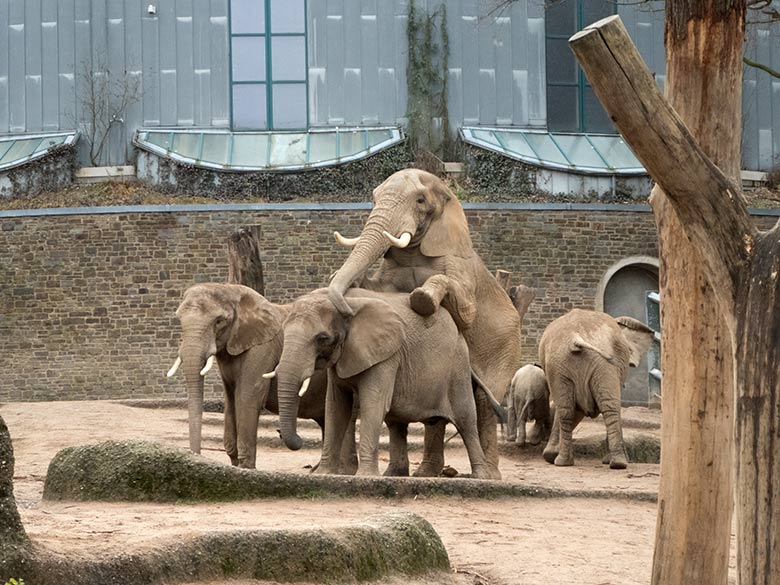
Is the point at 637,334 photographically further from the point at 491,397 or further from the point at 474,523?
the point at 474,523

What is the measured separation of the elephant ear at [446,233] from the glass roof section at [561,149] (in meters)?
20.7

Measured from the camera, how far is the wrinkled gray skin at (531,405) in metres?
19.3

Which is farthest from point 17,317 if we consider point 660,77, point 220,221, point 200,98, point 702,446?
point 702,446

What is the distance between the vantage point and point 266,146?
36.5 m

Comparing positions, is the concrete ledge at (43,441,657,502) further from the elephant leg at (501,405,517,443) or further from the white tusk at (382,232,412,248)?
the elephant leg at (501,405,517,443)

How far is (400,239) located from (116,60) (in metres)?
24.3

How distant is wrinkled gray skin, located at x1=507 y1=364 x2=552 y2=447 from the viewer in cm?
1927

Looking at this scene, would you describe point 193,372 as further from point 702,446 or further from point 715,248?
point 715,248

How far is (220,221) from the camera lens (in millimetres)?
33906

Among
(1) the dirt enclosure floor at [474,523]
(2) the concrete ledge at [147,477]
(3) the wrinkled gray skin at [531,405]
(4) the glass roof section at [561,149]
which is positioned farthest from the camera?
(4) the glass roof section at [561,149]

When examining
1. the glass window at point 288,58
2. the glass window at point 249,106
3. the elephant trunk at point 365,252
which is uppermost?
the glass window at point 288,58

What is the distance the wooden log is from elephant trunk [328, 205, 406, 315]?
6.61 m

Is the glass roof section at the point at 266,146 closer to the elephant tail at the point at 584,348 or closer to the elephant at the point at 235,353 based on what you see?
the elephant tail at the point at 584,348

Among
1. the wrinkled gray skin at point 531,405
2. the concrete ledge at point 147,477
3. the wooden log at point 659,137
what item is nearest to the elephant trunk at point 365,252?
the concrete ledge at point 147,477
